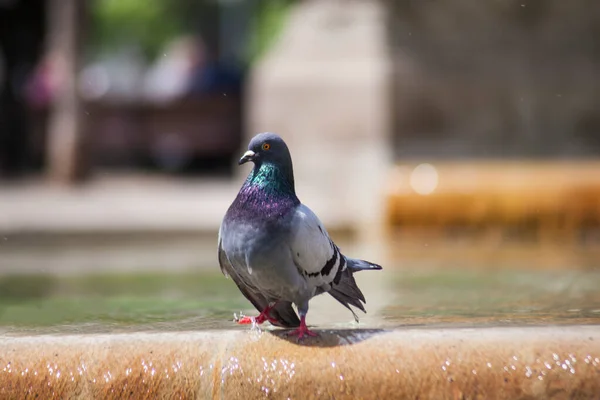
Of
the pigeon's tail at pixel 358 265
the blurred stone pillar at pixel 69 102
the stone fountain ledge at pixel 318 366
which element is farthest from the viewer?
the blurred stone pillar at pixel 69 102

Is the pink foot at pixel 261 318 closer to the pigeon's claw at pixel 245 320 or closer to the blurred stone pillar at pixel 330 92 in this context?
the pigeon's claw at pixel 245 320

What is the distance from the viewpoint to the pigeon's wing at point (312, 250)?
237cm

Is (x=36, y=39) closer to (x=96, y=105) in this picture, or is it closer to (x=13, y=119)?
(x=13, y=119)

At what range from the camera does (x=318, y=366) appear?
7.38 feet

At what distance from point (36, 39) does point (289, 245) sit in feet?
58.3

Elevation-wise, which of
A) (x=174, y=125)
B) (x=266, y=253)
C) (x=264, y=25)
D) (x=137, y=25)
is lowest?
(x=266, y=253)

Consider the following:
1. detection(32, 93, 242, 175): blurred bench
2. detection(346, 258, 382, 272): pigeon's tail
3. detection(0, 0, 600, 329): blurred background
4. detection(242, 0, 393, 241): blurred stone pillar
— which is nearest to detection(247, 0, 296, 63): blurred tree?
detection(32, 93, 242, 175): blurred bench

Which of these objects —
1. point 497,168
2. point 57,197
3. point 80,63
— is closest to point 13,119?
point 80,63

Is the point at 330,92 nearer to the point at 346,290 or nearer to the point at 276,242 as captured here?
the point at 346,290

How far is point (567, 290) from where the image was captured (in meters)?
3.70

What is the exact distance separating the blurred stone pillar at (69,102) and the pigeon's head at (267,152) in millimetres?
9880

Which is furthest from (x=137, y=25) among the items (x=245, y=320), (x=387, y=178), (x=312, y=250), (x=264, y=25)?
(x=312, y=250)

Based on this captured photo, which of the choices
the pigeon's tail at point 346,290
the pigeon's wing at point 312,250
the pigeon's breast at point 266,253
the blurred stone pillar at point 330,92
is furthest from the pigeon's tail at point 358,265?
the blurred stone pillar at point 330,92

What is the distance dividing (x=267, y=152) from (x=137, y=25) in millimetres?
44561
